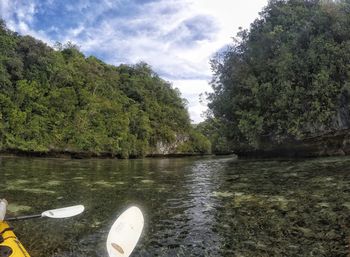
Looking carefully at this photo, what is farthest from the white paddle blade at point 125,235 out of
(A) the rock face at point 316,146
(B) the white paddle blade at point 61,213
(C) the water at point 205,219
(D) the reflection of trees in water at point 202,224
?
(A) the rock face at point 316,146

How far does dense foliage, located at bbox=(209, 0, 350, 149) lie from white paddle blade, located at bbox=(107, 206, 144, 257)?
59.0 feet

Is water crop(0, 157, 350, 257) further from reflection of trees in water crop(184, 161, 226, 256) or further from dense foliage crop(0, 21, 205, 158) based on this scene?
dense foliage crop(0, 21, 205, 158)

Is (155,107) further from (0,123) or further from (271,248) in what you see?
(271,248)

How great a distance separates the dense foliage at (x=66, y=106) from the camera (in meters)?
32.5

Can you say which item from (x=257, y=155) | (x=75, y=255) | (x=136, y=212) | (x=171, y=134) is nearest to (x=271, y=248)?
(x=136, y=212)

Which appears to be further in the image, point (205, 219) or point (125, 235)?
point (205, 219)

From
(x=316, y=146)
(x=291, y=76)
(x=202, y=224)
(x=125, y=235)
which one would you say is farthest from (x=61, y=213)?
(x=316, y=146)

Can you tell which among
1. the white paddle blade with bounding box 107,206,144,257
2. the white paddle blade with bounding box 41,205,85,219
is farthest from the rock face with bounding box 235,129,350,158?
the white paddle blade with bounding box 41,205,85,219

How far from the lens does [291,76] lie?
21344mm

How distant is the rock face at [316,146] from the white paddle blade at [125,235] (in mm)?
19043

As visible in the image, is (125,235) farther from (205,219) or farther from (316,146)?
(316,146)

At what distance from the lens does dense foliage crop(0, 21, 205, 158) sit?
32.5 meters

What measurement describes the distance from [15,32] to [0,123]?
45.0 ft

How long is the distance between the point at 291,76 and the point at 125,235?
19637 mm
